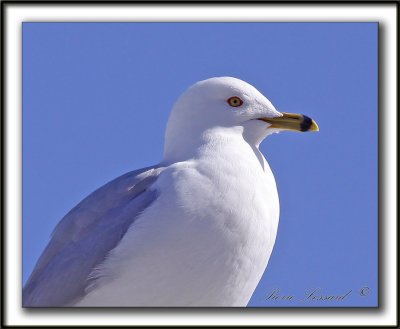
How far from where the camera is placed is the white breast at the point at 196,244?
651 cm

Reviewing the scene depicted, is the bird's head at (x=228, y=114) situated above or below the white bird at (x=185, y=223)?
above

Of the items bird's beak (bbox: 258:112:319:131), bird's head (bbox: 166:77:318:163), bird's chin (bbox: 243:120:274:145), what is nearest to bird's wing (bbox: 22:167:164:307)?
bird's head (bbox: 166:77:318:163)

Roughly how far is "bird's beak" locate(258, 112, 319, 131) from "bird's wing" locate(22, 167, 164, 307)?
36.2 inches

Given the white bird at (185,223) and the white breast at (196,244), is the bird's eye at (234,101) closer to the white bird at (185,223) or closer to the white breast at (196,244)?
the white bird at (185,223)

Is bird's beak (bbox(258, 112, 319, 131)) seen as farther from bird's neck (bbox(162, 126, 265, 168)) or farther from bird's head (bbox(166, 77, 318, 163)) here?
bird's neck (bbox(162, 126, 265, 168))

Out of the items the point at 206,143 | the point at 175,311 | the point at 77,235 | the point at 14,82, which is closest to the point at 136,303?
the point at 175,311

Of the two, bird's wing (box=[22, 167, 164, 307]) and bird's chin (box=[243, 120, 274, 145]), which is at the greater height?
bird's chin (box=[243, 120, 274, 145])

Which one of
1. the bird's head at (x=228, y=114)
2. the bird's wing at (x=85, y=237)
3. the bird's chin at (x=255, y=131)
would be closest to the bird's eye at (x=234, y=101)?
the bird's head at (x=228, y=114)

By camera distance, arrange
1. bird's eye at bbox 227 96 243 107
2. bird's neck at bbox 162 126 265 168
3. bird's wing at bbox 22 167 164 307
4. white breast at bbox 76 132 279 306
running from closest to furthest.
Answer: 1. white breast at bbox 76 132 279 306
2. bird's wing at bbox 22 167 164 307
3. bird's neck at bbox 162 126 265 168
4. bird's eye at bbox 227 96 243 107

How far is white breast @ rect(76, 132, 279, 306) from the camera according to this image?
6512 mm

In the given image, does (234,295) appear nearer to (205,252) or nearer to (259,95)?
(205,252)

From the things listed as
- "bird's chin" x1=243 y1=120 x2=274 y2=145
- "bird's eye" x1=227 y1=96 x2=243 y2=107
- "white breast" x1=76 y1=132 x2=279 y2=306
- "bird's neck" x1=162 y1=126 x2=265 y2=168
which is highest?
"bird's eye" x1=227 y1=96 x2=243 y2=107

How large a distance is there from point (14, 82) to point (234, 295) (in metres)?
2.01

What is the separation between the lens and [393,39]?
6.98 m
